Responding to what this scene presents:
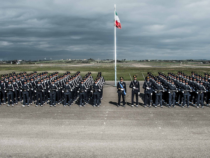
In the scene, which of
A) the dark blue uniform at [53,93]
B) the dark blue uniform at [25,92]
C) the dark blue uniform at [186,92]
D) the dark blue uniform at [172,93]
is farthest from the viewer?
the dark blue uniform at [25,92]

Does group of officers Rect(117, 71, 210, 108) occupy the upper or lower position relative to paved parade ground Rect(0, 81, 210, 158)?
upper

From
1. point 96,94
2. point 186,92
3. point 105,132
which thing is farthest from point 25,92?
point 186,92

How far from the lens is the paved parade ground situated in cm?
702

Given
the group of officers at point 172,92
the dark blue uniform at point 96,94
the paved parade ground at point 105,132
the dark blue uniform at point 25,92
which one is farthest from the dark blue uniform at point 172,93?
the dark blue uniform at point 25,92

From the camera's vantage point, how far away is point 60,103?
578 inches

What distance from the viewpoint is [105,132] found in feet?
29.1

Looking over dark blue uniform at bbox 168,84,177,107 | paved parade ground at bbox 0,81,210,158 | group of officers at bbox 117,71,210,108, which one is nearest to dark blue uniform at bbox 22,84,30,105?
paved parade ground at bbox 0,81,210,158

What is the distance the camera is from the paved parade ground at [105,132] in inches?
276

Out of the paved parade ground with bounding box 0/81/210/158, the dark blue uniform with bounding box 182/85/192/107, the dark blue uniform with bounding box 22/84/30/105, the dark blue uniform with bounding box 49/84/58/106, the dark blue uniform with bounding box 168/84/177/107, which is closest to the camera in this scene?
the paved parade ground with bounding box 0/81/210/158

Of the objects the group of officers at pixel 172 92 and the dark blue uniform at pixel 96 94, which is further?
the dark blue uniform at pixel 96 94

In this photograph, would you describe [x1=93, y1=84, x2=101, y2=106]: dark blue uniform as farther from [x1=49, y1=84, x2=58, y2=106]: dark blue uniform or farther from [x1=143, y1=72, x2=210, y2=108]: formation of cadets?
[x1=143, y1=72, x2=210, y2=108]: formation of cadets

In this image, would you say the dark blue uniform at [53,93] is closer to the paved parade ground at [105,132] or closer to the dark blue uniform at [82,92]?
the paved parade ground at [105,132]

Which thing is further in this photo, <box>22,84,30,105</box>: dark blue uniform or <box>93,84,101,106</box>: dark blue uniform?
<box>22,84,30,105</box>: dark blue uniform

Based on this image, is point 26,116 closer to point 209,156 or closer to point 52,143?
point 52,143
